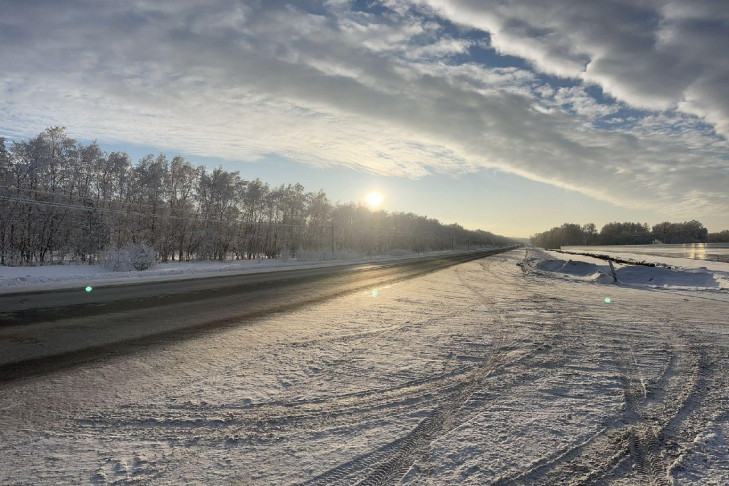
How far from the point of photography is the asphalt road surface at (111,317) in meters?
5.15

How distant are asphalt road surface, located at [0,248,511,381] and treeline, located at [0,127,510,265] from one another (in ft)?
66.9

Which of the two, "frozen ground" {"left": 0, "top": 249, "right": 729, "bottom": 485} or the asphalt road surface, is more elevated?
"frozen ground" {"left": 0, "top": 249, "right": 729, "bottom": 485}

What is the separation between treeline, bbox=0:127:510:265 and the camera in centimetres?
3275

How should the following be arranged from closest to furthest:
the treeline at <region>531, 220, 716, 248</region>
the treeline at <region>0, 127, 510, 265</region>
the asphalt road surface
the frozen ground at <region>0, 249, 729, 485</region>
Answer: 1. the frozen ground at <region>0, 249, 729, 485</region>
2. the asphalt road surface
3. the treeline at <region>0, 127, 510, 265</region>
4. the treeline at <region>531, 220, 716, 248</region>

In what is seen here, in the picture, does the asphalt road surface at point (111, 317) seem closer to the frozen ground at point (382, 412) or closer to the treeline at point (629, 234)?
the frozen ground at point (382, 412)

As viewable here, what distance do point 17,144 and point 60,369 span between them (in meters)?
40.8

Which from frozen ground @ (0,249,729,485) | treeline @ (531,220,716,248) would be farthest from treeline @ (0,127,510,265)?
treeline @ (531,220,716,248)

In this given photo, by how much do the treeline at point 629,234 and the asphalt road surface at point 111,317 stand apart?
5626 inches

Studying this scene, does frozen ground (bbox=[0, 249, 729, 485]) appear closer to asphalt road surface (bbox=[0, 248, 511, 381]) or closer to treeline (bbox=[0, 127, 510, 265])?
asphalt road surface (bbox=[0, 248, 511, 381])

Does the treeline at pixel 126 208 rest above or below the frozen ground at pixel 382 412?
above

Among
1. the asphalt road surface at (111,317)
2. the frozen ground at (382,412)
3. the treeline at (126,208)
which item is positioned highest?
the treeline at (126,208)

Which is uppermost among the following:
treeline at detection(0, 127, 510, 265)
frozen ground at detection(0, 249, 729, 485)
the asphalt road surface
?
treeline at detection(0, 127, 510, 265)

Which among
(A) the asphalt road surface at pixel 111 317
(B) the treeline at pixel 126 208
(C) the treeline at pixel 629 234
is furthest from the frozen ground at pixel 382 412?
(C) the treeline at pixel 629 234

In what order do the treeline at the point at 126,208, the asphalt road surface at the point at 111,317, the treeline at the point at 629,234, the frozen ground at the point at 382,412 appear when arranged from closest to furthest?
the frozen ground at the point at 382,412 → the asphalt road surface at the point at 111,317 → the treeline at the point at 126,208 → the treeline at the point at 629,234
